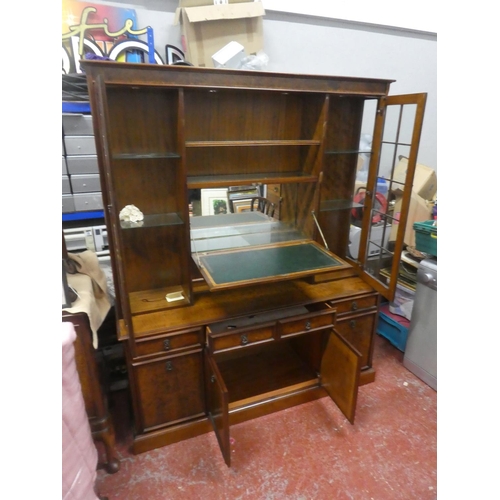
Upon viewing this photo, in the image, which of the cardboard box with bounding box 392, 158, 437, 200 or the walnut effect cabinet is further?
the cardboard box with bounding box 392, 158, 437, 200

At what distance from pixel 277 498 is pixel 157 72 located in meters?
1.81

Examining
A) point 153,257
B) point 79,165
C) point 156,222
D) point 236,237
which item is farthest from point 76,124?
point 236,237

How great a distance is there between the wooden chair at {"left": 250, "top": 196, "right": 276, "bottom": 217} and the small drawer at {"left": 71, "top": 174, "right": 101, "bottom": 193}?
31.4 inches

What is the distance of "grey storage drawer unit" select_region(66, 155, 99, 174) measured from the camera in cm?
170

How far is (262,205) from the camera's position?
196cm

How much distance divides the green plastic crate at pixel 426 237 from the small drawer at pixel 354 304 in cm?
43

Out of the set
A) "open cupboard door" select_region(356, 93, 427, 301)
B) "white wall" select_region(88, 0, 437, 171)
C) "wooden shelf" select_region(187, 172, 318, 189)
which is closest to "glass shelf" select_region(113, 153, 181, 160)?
"wooden shelf" select_region(187, 172, 318, 189)

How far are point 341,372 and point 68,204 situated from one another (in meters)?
1.61

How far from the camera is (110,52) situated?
1.82 metres

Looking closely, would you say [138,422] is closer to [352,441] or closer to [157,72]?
[352,441]

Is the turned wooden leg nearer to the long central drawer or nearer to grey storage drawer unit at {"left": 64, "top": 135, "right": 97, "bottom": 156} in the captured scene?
the long central drawer

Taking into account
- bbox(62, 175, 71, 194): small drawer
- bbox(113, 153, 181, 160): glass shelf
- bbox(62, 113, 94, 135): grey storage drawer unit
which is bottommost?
bbox(62, 175, 71, 194): small drawer

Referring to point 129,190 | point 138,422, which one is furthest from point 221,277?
point 138,422

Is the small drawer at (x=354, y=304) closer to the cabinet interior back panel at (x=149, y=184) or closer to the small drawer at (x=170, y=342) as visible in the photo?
the small drawer at (x=170, y=342)
